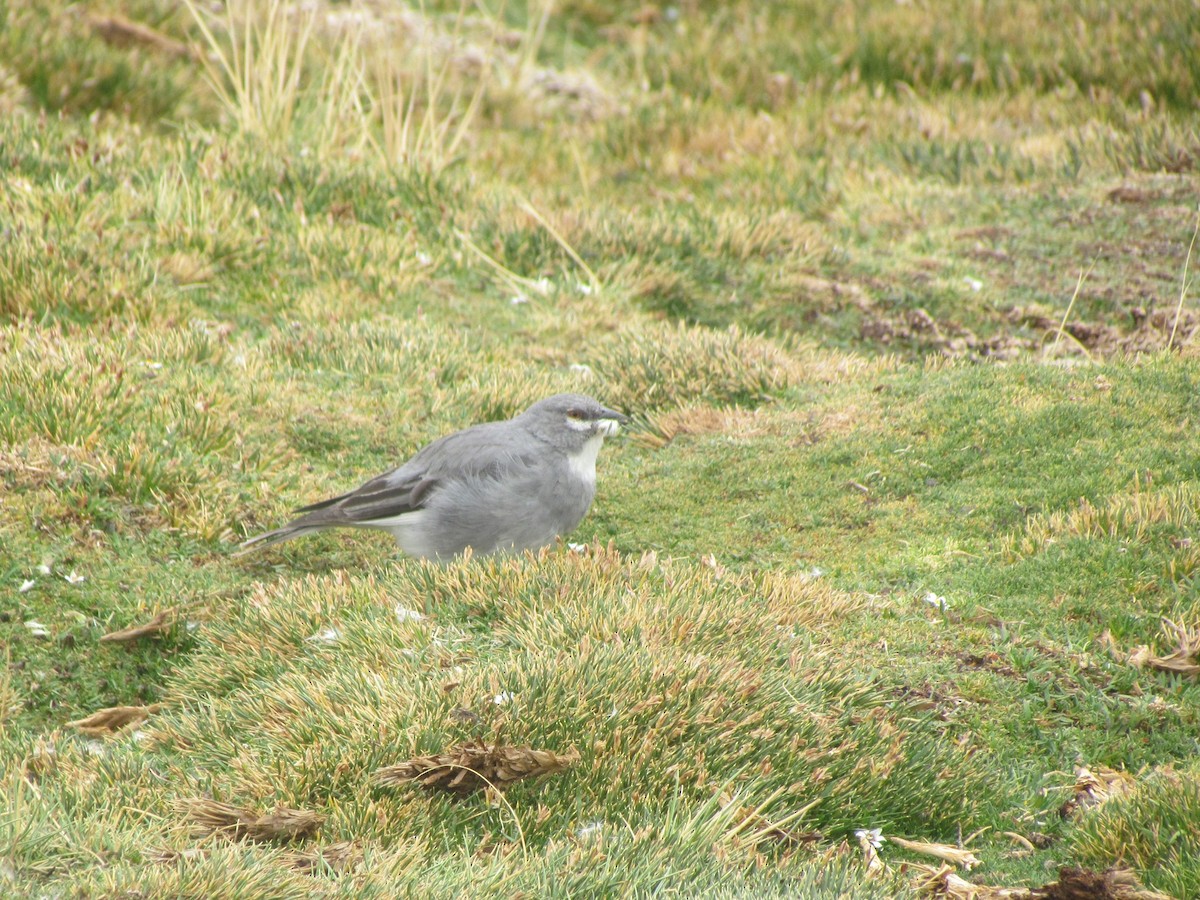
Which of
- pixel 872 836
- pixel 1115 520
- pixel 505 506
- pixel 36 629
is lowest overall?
pixel 36 629

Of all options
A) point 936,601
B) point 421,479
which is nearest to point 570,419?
point 421,479

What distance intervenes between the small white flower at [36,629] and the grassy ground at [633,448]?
2cm

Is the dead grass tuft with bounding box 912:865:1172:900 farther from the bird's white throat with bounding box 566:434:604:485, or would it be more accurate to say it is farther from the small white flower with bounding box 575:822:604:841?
the bird's white throat with bounding box 566:434:604:485

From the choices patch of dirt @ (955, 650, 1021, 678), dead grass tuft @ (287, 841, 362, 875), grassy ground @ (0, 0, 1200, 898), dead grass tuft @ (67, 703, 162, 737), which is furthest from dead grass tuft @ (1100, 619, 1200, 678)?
dead grass tuft @ (67, 703, 162, 737)

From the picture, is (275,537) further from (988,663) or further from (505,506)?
(988,663)

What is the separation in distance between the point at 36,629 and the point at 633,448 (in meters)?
3.88

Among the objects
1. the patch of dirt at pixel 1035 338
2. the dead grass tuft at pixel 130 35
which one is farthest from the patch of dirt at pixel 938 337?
the dead grass tuft at pixel 130 35

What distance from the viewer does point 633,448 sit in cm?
837

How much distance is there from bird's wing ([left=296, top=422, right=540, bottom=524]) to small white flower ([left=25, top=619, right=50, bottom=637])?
1360 millimetres

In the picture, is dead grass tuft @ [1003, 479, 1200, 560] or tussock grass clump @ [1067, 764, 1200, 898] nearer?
tussock grass clump @ [1067, 764, 1200, 898]

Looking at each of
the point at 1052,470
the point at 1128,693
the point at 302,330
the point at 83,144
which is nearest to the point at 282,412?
the point at 302,330

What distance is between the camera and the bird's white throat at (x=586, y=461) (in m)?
6.92

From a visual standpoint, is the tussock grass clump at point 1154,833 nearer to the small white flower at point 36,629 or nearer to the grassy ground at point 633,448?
the grassy ground at point 633,448

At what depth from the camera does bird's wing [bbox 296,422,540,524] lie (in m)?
6.71
